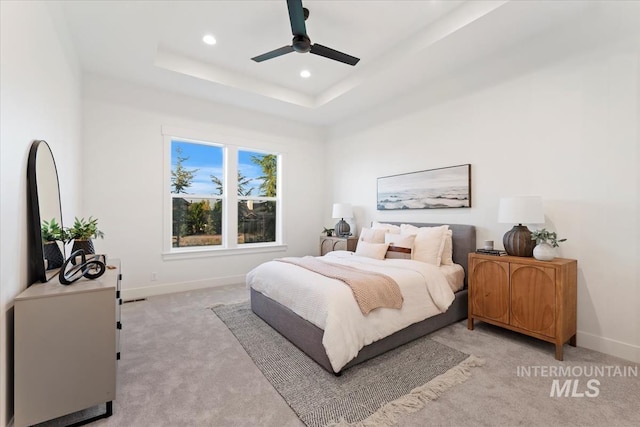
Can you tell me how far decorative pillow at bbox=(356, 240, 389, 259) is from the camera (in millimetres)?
3652

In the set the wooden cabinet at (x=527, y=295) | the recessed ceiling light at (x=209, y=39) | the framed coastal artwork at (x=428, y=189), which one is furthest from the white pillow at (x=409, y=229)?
the recessed ceiling light at (x=209, y=39)

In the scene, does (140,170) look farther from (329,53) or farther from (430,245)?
(430,245)

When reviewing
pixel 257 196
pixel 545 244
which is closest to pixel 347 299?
pixel 545 244

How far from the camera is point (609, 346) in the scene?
249 centimetres

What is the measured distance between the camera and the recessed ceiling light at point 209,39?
3.30 meters

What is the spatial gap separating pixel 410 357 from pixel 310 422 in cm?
110

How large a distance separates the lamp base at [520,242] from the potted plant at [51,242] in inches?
154

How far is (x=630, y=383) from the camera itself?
2.07 m

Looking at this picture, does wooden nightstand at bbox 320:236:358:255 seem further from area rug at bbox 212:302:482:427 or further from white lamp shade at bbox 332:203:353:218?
area rug at bbox 212:302:482:427

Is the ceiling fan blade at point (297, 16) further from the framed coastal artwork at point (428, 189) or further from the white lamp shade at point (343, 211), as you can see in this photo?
the white lamp shade at point (343, 211)

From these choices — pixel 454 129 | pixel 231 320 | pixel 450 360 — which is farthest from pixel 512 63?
pixel 231 320

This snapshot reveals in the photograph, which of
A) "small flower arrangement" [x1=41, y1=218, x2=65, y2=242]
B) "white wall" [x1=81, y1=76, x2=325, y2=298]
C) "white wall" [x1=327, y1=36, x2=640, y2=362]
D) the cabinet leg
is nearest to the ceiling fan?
"white wall" [x1=327, y1=36, x2=640, y2=362]

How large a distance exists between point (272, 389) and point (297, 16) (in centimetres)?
292

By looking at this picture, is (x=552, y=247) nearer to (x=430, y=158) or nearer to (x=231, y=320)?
(x=430, y=158)
